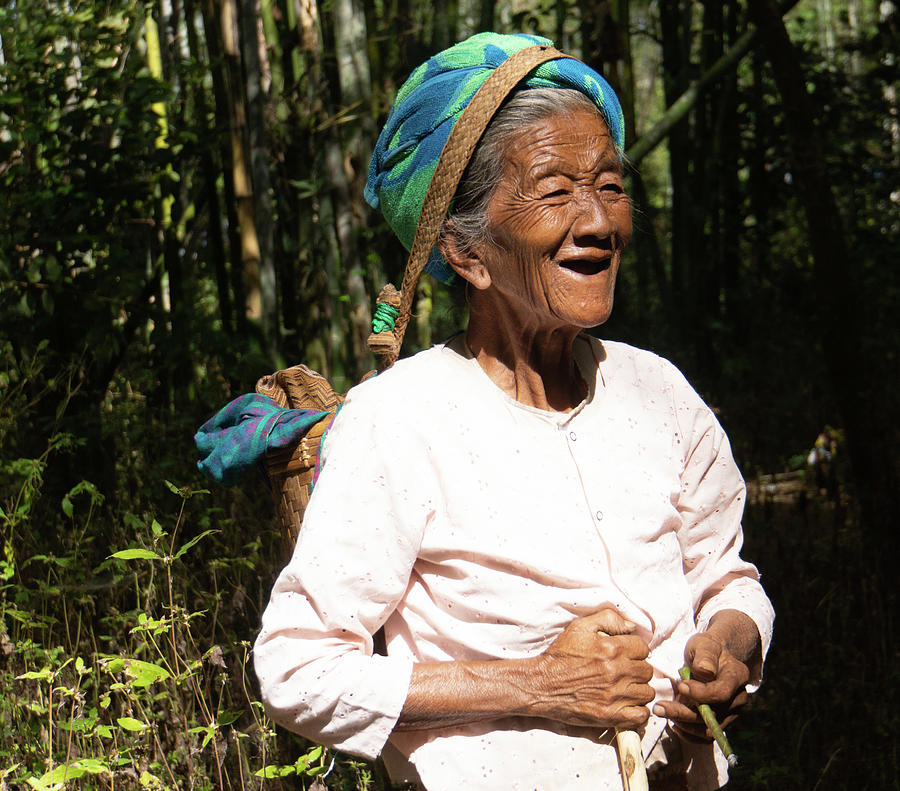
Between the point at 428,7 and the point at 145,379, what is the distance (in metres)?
2.19


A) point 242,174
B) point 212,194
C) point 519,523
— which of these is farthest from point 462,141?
point 212,194

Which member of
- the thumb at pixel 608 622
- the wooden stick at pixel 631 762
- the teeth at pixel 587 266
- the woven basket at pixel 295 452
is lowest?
the wooden stick at pixel 631 762

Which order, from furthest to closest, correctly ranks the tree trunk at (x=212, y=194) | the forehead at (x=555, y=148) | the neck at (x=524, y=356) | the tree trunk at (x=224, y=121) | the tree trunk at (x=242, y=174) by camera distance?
1. the tree trunk at (x=212, y=194)
2. the tree trunk at (x=224, y=121)
3. the tree trunk at (x=242, y=174)
4. the neck at (x=524, y=356)
5. the forehead at (x=555, y=148)

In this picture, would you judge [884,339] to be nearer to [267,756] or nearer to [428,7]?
[428,7]

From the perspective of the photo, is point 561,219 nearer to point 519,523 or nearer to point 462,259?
point 462,259

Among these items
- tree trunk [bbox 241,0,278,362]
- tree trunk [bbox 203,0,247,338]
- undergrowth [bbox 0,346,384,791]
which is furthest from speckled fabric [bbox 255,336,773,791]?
tree trunk [bbox 203,0,247,338]

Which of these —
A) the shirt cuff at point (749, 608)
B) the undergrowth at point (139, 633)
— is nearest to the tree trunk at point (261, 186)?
the undergrowth at point (139, 633)

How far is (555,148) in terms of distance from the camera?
165 centimetres

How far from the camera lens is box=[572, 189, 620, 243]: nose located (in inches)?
64.6

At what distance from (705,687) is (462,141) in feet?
3.18

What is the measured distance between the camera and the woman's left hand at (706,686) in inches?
62.1

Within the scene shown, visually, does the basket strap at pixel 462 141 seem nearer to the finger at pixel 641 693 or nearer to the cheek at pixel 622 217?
the cheek at pixel 622 217

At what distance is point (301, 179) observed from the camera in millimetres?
4148

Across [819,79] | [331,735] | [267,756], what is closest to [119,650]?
→ [267,756]
